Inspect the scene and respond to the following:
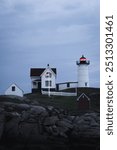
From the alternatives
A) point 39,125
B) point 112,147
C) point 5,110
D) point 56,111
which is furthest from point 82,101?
point 112,147

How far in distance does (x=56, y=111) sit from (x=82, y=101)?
505 mm

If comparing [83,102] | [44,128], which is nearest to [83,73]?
[83,102]

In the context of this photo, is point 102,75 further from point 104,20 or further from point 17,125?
point 17,125

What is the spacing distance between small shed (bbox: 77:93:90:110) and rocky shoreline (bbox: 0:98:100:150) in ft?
0.48

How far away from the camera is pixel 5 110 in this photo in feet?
22.1

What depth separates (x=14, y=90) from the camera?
6.20m

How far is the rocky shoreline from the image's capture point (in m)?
6.22

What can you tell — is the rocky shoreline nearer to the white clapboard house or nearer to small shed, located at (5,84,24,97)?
small shed, located at (5,84,24,97)

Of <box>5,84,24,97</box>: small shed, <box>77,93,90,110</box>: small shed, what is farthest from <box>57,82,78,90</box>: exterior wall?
<box>5,84,24,97</box>: small shed

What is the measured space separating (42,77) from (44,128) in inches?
40.7

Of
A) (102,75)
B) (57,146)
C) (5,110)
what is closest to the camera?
(102,75)

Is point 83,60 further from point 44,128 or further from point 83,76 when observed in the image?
point 44,128

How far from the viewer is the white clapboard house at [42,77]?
634 cm

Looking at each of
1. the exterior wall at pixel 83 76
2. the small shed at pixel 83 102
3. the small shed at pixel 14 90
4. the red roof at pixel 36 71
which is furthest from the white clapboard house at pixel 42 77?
the small shed at pixel 83 102
